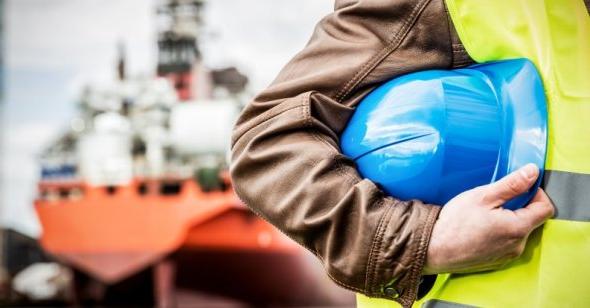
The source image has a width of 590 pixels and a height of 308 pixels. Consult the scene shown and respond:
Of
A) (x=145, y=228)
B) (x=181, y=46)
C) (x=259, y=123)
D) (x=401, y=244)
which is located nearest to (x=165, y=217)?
(x=145, y=228)

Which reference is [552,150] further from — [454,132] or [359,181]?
[359,181]

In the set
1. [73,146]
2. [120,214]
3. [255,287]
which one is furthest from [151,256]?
[73,146]

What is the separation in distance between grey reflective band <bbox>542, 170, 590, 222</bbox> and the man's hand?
1cm

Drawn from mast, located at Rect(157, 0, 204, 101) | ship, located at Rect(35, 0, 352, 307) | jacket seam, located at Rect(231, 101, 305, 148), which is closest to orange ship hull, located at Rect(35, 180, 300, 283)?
ship, located at Rect(35, 0, 352, 307)

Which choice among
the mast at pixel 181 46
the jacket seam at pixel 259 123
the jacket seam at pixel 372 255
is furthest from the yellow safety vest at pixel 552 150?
the mast at pixel 181 46

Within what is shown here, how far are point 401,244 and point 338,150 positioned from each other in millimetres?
188

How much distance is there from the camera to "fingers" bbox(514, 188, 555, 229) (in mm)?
972

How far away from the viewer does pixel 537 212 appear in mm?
972

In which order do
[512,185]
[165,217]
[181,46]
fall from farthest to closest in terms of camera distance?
[181,46] → [165,217] → [512,185]

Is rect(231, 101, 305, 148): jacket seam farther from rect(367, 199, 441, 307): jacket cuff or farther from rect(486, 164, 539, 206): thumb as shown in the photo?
rect(486, 164, 539, 206): thumb

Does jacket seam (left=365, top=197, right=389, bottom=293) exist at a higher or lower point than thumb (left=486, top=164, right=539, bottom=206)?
lower

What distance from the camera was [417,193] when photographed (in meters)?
1.05

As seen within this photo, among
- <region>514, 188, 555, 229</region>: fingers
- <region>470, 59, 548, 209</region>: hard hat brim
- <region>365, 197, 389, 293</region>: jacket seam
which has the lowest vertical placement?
<region>365, 197, 389, 293</region>: jacket seam

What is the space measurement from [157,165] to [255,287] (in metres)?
2.35
